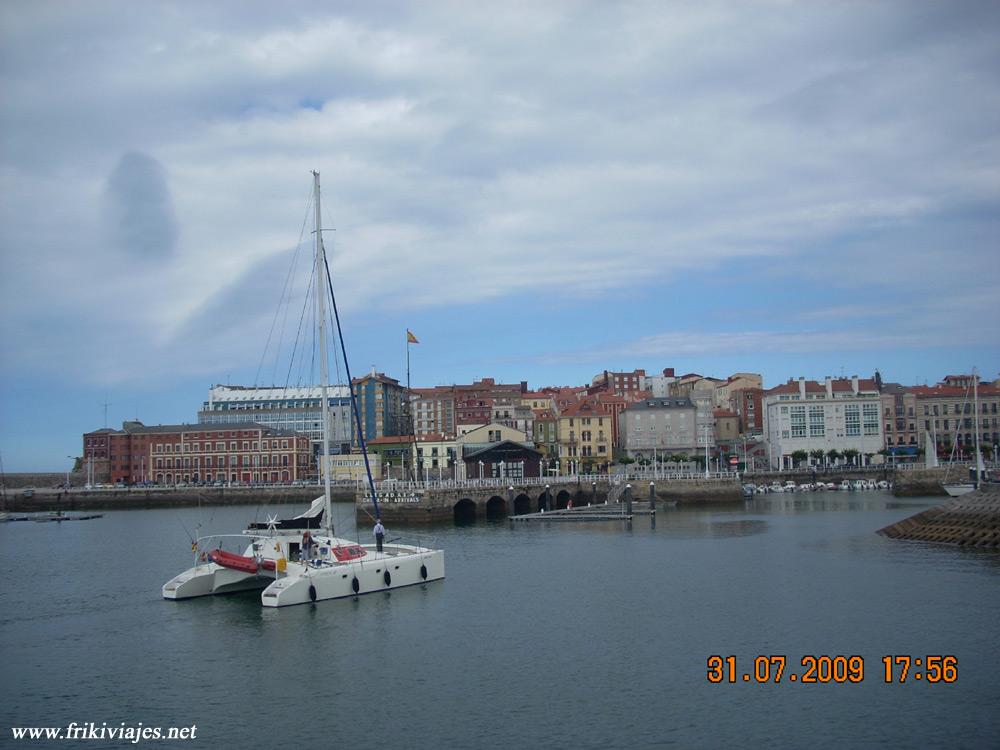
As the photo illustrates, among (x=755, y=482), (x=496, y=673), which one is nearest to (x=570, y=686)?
(x=496, y=673)

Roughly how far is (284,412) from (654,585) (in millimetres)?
118908

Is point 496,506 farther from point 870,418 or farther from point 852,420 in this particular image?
point 870,418

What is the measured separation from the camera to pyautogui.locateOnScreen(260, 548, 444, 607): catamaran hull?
33.6 metres

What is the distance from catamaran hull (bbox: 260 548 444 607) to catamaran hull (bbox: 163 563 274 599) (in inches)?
110

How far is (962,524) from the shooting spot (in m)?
49.4

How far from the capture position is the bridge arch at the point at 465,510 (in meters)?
77.2

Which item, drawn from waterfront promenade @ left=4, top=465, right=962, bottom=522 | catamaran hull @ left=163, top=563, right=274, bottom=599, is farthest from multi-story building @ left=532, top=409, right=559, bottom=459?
catamaran hull @ left=163, top=563, right=274, bottom=599

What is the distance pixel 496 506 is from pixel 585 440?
3338cm

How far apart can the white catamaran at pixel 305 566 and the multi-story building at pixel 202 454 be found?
89.3m

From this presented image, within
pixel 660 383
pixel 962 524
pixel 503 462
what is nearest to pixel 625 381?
pixel 660 383

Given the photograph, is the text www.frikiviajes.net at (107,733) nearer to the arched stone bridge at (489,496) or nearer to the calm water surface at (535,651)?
the calm water surface at (535,651)

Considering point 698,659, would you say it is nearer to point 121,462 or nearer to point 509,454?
point 509,454

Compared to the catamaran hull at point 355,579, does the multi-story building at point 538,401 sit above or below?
above

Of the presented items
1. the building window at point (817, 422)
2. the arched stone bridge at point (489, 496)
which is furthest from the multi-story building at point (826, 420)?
the arched stone bridge at point (489, 496)
